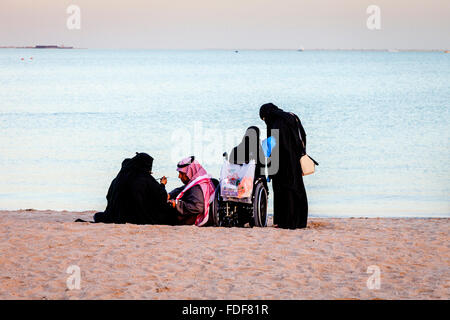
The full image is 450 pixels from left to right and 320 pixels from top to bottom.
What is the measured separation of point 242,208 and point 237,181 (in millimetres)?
665

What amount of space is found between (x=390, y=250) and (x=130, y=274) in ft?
8.68

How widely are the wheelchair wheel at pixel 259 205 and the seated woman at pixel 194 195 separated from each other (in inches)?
19.9

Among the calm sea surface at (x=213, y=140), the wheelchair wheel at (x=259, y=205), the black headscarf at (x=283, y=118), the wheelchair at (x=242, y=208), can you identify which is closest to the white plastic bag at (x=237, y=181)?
the wheelchair at (x=242, y=208)

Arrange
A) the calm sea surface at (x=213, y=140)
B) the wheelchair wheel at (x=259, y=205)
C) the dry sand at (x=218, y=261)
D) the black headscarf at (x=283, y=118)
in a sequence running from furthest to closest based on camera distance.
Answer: the calm sea surface at (x=213, y=140), the black headscarf at (x=283, y=118), the wheelchair wheel at (x=259, y=205), the dry sand at (x=218, y=261)

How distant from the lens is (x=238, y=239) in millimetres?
7926

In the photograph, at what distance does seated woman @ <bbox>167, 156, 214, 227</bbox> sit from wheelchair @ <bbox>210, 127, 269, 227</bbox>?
0.36ft

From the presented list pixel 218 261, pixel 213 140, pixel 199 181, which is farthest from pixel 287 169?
pixel 213 140

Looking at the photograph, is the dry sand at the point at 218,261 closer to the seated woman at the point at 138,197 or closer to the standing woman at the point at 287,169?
the seated woman at the point at 138,197

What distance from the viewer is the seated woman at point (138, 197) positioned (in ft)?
27.7

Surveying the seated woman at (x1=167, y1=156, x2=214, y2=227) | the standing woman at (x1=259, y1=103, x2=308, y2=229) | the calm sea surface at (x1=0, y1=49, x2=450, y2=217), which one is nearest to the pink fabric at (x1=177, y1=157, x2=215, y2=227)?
the seated woman at (x1=167, y1=156, x2=214, y2=227)

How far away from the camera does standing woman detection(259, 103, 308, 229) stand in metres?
8.68

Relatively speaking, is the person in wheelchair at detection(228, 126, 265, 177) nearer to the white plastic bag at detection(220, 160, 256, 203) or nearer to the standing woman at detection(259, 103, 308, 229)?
the white plastic bag at detection(220, 160, 256, 203)

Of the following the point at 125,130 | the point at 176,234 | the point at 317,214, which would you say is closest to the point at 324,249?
the point at 176,234
